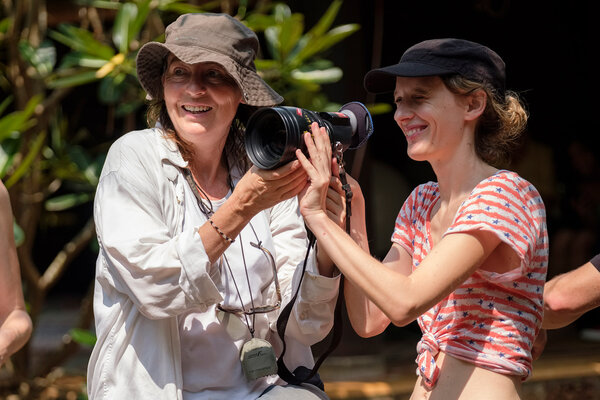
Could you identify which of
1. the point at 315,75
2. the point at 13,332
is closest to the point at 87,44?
the point at 315,75

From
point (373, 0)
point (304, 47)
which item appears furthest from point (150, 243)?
point (373, 0)

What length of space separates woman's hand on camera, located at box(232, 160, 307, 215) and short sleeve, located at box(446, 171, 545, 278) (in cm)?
→ 38

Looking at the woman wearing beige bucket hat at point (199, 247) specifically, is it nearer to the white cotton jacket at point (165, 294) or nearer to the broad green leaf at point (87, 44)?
the white cotton jacket at point (165, 294)

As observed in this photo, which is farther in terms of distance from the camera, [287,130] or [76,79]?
[76,79]

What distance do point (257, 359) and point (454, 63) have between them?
840mm

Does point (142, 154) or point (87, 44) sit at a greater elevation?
point (142, 154)

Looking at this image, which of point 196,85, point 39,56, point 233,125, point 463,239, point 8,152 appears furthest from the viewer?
point 39,56

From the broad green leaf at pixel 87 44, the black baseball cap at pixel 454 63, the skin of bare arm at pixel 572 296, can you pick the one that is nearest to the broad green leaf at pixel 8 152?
the broad green leaf at pixel 87 44

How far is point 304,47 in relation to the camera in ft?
10.9

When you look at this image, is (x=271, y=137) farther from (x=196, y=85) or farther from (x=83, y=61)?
(x=83, y=61)

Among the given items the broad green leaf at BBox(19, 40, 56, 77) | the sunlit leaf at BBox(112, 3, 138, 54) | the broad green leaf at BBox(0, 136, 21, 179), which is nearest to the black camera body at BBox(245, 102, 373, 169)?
the broad green leaf at BBox(0, 136, 21, 179)

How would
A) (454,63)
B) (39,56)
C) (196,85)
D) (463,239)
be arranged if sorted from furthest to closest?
(39,56)
(196,85)
(454,63)
(463,239)

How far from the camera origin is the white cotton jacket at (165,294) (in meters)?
1.88

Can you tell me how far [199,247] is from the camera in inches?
74.5
